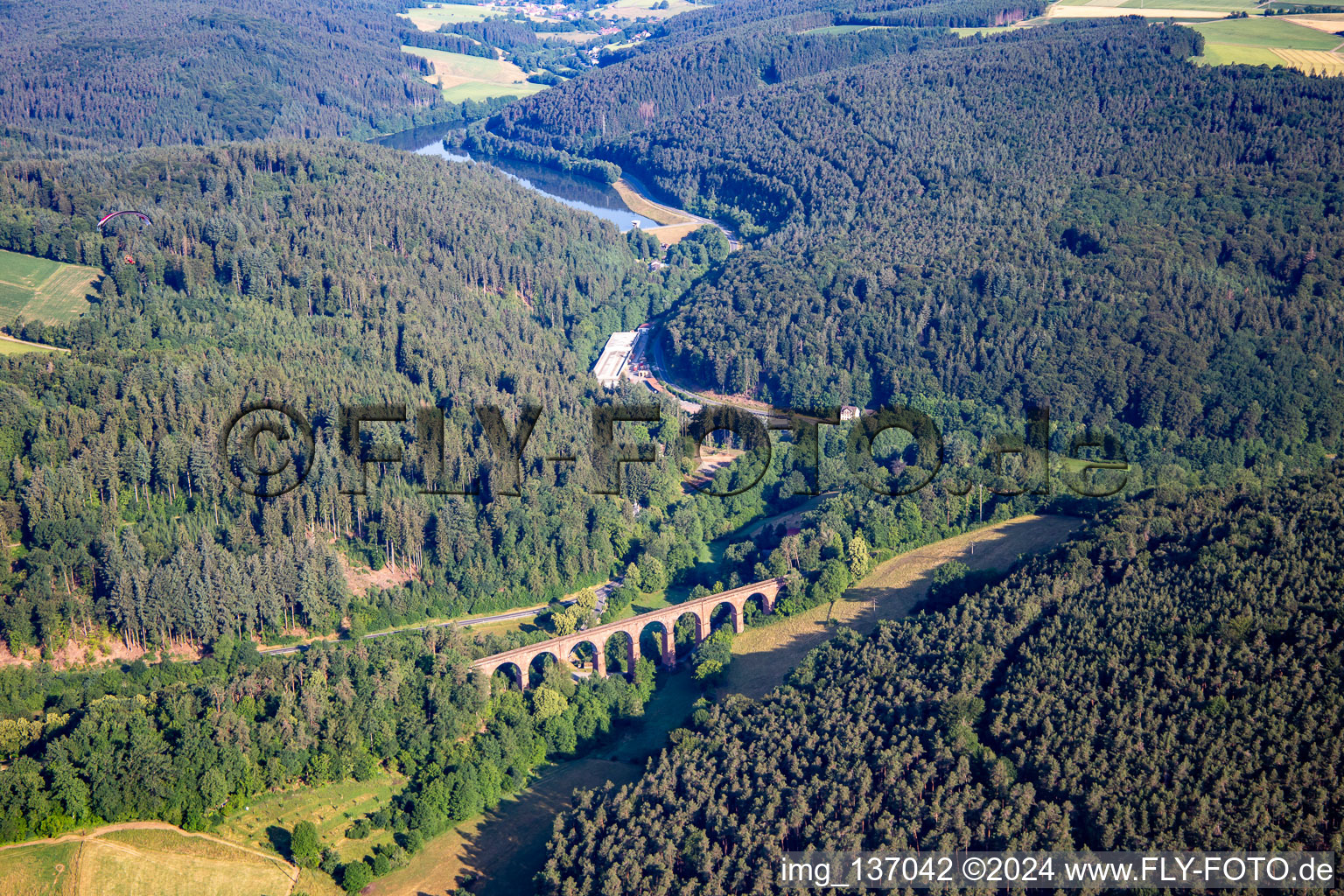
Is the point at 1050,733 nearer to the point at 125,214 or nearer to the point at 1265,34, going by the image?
the point at 125,214

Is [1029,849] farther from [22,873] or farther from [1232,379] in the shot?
[1232,379]

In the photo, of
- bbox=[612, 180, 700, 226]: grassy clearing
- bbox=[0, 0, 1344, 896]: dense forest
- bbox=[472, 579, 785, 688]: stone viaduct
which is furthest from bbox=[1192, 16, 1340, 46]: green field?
bbox=[472, 579, 785, 688]: stone viaduct

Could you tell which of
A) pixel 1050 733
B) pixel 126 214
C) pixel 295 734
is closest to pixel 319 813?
pixel 295 734

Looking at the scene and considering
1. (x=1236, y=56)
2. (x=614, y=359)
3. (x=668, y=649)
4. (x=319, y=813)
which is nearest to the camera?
(x=319, y=813)

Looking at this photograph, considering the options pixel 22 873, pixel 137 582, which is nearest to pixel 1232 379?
pixel 137 582

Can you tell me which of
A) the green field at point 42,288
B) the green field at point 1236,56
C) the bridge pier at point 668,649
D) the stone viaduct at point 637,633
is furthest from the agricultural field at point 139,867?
the green field at point 1236,56

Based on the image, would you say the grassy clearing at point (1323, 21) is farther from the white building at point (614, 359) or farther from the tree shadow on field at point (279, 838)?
the tree shadow on field at point (279, 838)
